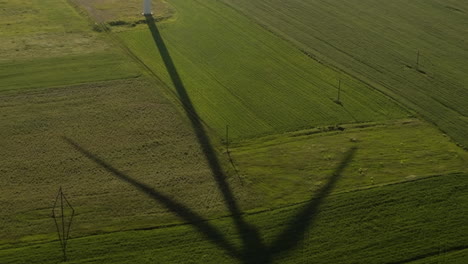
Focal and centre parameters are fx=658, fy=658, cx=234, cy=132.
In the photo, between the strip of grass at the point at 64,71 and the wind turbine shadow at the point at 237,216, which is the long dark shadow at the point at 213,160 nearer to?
the wind turbine shadow at the point at 237,216

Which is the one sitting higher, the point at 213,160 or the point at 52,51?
the point at 213,160

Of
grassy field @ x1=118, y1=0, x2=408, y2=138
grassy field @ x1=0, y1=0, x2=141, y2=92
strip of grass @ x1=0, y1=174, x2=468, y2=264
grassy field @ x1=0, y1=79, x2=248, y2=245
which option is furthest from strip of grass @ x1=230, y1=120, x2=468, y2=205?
grassy field @ x1=0, y1=0, x2=141, y2=92

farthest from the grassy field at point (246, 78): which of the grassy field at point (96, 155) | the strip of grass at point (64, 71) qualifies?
the grassy field at point (96, 155)

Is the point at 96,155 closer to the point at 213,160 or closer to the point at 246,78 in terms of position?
the point at 213,160

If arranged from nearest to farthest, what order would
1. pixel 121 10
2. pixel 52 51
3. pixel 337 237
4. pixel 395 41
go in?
1. pixel 337 237
2. pixel 52 51
3. pixel 395 41
4. pixel 121 10

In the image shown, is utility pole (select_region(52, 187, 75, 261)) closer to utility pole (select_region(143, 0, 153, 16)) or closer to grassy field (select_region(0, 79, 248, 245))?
grassy field (select_region(0, 79, 248, 245))

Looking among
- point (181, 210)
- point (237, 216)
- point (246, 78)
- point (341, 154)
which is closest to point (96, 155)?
point (181, 210)
